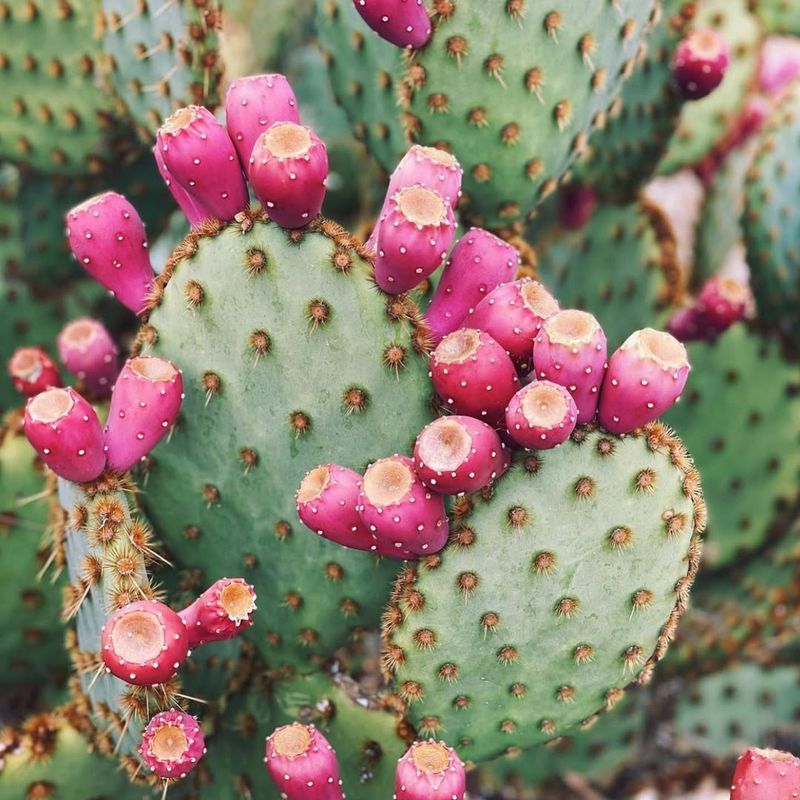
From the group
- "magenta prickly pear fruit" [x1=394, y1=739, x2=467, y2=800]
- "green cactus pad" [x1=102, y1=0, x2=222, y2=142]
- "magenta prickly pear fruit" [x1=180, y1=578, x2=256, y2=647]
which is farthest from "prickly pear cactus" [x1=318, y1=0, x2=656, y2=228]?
"magenta prickly pear fruit" [x1=394, y1=739, x2=467, y2=800]

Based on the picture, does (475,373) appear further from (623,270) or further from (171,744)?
(623,270)

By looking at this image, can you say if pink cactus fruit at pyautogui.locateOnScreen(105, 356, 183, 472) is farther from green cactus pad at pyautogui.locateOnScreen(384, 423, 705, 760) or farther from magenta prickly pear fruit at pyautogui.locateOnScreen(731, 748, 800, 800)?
magenta prickly pear fruit at pyautogui.locateOnScreen(731, 748, 800, 800)

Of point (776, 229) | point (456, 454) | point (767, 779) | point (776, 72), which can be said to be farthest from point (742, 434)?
point (776, 72)

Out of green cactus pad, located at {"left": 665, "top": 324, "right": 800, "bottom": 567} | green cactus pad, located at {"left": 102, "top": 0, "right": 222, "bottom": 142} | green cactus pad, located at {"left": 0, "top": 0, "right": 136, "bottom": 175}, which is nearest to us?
green cactus pad, located at {"left": 102, "top": 0, "right": 222, "bottom": 142}

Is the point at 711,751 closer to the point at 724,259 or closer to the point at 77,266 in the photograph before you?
the point at 724,259

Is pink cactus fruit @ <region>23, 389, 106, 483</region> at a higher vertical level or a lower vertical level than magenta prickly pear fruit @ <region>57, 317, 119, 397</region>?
higher

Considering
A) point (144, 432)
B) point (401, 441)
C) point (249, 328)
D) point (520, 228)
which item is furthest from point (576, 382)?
point (520, 228)

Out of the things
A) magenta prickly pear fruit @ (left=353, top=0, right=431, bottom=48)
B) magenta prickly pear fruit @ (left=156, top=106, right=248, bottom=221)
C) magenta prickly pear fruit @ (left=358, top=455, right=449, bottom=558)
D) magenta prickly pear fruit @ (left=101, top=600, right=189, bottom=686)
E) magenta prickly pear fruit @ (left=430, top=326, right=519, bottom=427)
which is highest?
magenta prickly pear fruit @ (left=353, top=0, right=431, bottom=48)

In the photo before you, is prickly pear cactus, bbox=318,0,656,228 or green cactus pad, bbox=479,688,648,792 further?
green cactus pad, bbox=479,688,648,792
